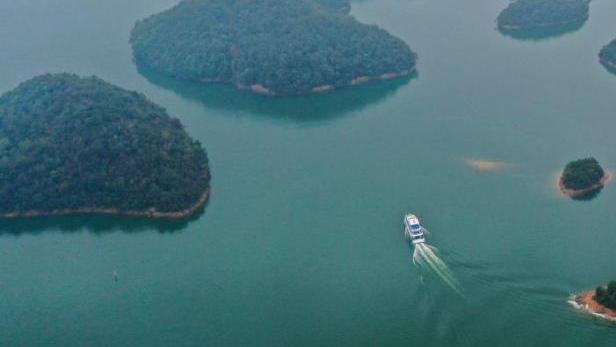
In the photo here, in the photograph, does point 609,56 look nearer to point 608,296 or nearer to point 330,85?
point 330,85

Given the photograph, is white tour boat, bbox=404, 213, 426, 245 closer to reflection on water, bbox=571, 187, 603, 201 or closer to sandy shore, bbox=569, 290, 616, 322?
sandy shore, bbox=569, 290, 616, 322

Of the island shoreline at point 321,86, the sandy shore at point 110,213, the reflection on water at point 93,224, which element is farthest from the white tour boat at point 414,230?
the island shoreline at point 321,86

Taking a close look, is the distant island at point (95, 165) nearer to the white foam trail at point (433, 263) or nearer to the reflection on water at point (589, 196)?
the white foam trail at point (433, 263)

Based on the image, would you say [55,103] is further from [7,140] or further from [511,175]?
[511,175]

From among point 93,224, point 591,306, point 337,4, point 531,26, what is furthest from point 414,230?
point 337,4

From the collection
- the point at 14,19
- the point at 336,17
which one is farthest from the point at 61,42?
the point at 336,17

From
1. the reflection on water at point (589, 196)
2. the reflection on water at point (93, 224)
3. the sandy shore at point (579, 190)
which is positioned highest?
the sandy shore at point (579, 190)

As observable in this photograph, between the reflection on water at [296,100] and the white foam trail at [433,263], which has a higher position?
the white foam trail at [433,263]
